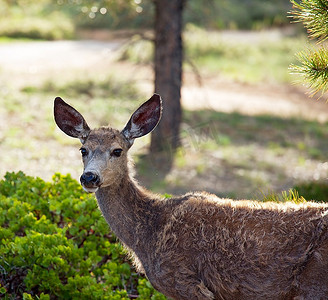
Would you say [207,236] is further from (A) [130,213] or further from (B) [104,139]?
(B) [104,139]

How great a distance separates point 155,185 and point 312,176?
10.8 ft

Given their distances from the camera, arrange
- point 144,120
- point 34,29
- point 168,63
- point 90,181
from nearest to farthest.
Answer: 1. point 90,181
2. point 144,120
3. point 168,63
4. point 34,29

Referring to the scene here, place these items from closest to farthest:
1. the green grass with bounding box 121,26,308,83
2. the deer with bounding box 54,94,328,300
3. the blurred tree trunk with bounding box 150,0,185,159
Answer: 1. the deer with bounding box 54,94,328,300
2. the blurred tree trunk with bounding box 150,0,185,159
3. the green grass with bounding box 121,26,308,83

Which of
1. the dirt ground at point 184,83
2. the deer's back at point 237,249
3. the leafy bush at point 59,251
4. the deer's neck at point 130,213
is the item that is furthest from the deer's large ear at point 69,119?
the dirt ground at point 184,83

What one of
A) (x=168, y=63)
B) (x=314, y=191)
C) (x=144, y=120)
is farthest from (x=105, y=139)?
(x=168, y=63)

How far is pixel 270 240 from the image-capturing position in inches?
161

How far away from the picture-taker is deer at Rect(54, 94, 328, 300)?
13.1ft

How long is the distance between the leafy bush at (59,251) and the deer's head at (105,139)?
867mm

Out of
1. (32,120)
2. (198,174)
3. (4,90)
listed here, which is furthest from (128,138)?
(4,90)

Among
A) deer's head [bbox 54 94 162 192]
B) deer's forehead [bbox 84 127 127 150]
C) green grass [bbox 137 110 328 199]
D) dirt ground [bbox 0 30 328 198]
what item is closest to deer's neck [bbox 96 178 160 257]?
deer's head [bbox 54 94 162 192]

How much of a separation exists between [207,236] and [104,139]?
1.26 m

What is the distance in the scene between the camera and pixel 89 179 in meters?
4.36

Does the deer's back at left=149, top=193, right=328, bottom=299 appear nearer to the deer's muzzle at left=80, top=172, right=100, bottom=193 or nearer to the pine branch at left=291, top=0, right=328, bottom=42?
the deer's muzzle at left=80, top=172, right=100, bottom=193

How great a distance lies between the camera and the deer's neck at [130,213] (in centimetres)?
460
